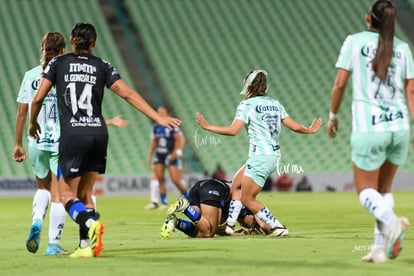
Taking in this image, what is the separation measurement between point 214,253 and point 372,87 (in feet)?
7.33

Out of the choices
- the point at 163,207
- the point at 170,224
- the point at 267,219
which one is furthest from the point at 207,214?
the point at 163,207

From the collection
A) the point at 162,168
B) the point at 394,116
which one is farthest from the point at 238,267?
the point at 162,168

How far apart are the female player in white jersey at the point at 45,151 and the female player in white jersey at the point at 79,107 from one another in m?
0.39

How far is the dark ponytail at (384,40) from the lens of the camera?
22.9ft

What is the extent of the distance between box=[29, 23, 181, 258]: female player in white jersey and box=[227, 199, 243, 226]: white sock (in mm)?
2956

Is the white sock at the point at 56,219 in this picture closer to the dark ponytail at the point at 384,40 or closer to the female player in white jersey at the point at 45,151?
the female player in white jersey at the point at 45,151

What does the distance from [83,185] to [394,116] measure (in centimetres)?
291

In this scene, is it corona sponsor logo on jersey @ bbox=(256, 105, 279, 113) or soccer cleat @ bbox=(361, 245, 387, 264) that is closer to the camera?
soccer cleat @ bbox=(361, 245, 387, 264)

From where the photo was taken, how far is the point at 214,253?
8.26 meters

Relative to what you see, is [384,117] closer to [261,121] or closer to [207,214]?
[261,121]

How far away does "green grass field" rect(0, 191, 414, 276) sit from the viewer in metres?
6.84

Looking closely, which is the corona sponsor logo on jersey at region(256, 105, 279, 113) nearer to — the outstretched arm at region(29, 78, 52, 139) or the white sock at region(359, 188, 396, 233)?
the outstretched arm at region(29, 78, 52, 139)

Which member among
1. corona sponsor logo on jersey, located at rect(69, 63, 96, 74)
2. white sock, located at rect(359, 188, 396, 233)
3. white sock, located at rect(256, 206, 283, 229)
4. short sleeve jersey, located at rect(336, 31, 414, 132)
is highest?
corona sponsor logo on jersey, located at rect(69, 63, 96, 74)

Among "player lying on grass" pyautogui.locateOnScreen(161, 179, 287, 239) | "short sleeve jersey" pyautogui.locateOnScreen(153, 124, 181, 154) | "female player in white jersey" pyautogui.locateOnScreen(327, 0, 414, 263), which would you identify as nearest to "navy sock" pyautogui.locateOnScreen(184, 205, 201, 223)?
"player lying on grass" pyautogui.locateOnScreen(161, 179, 287, 239)
